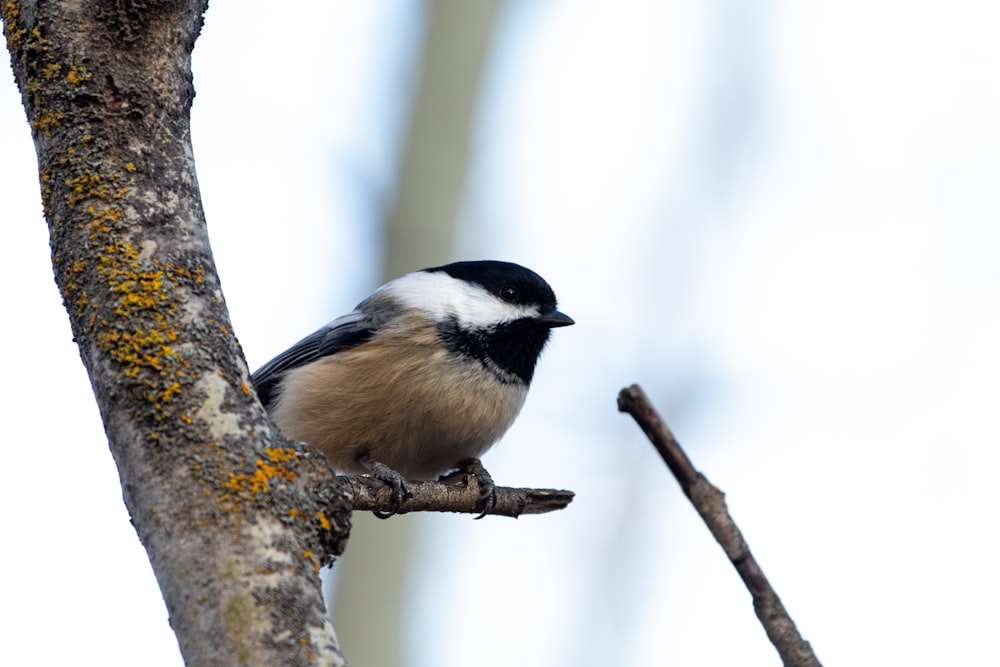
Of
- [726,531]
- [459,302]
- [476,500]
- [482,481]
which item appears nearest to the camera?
[726,531]

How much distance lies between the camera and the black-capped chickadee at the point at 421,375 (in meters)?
2.93

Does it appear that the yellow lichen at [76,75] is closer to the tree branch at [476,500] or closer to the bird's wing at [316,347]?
the tree branch at [476,500]

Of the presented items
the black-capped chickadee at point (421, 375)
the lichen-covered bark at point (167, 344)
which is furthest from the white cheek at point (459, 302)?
the lichen-covered bark at point (167, 344)

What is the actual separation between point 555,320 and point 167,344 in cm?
214

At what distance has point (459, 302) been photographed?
10.8 ft

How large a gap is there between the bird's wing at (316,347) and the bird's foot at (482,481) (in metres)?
0.47

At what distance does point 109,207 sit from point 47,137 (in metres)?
0.18

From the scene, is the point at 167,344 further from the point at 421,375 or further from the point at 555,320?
the point at 555,320

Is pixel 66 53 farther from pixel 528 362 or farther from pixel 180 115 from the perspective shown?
pixel 528 362

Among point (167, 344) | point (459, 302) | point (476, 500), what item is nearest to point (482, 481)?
point (476, 500)

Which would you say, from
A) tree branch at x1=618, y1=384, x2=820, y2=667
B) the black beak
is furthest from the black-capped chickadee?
tree branch at x1=618, y1=384, x2=820, y2=667

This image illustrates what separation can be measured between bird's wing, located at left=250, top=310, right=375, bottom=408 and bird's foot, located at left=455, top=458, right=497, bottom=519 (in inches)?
18.7

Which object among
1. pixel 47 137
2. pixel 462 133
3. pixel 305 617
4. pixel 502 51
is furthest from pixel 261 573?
pixel 502 51

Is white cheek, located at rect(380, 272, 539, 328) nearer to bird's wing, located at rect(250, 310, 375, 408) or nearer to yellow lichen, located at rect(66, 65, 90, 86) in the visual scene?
bird's wing, located at rect(250, 310, 375, 408)
